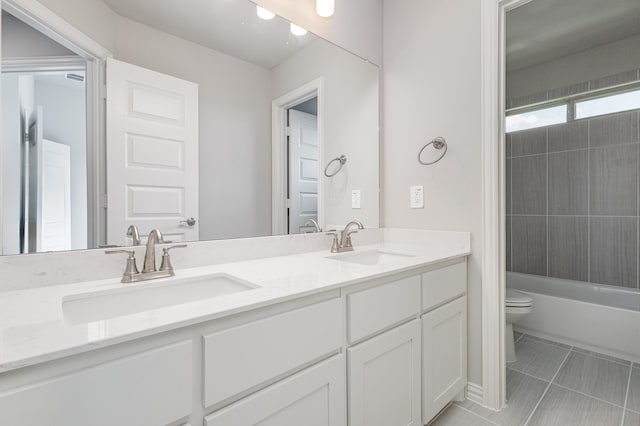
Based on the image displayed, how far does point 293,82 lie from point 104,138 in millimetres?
919

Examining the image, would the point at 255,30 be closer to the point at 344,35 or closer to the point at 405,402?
the point at 344,35

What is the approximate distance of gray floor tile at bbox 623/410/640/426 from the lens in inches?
55.9

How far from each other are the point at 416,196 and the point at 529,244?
199 cm

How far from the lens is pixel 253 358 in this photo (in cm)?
74

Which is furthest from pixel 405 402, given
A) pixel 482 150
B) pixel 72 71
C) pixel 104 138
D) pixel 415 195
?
pixel 72 71

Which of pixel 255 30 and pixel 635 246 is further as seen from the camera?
pixel 635 246

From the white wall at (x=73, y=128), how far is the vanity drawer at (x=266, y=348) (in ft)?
2.15

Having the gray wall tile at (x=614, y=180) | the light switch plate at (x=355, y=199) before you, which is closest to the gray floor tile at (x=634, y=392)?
the gray wall tile at (x=614, y=180)

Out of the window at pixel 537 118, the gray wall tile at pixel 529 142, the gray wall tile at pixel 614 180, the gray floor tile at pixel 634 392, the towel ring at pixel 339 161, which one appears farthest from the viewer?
the gray wall tile at pixel 529 142

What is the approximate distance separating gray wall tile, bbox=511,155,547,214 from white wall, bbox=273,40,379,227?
2000 millimetres

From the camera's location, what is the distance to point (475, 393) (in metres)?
1.58

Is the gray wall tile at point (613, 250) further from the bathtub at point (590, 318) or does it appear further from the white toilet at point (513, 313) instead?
the white toilet at point (513, 313)

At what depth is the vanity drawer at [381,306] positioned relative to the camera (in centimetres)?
100

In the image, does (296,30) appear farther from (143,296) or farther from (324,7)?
(143,296)
